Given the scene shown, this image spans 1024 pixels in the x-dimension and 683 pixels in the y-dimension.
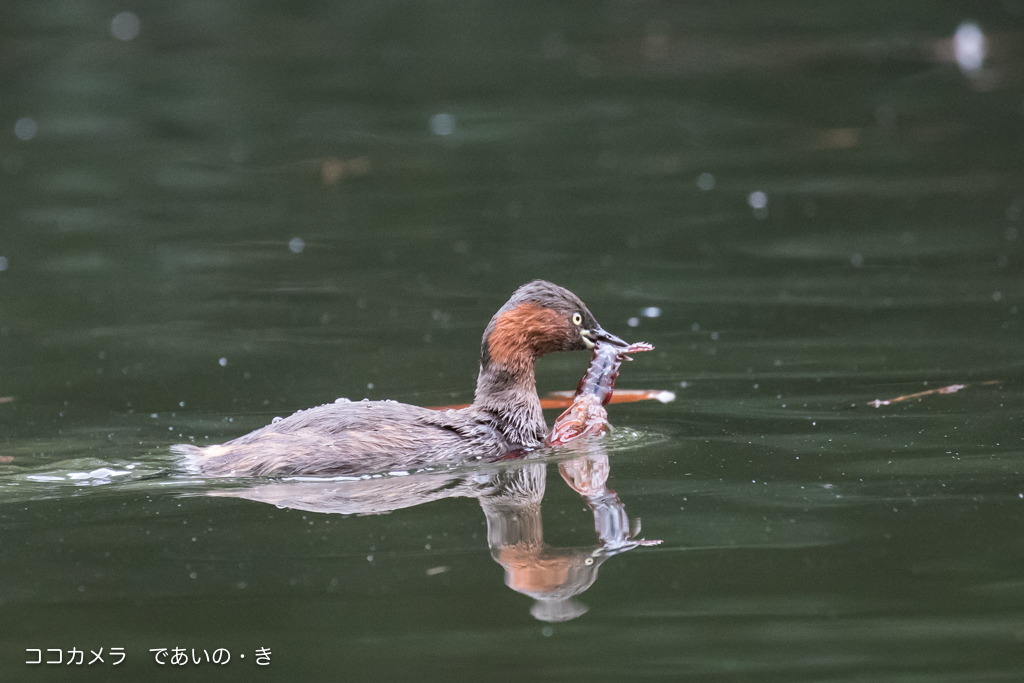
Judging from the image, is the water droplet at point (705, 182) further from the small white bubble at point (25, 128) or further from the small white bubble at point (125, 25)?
the small white bubble at point (125, 25)

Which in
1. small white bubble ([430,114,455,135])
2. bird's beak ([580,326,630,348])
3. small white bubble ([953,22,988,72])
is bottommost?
bird's beak ([580,326,630,348])

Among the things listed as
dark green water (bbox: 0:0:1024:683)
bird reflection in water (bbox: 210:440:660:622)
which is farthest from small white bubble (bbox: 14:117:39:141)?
bird reflection in water (bbox: 210:440:660:622)

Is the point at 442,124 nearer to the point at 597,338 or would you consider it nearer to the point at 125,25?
the point at 597,338

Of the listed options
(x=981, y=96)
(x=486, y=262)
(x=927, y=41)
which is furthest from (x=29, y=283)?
(x=927, y=41)

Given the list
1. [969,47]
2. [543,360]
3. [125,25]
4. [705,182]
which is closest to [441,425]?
[543,360]

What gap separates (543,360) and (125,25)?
17753mm

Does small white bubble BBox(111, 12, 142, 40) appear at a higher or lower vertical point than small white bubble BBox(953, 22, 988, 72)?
higher

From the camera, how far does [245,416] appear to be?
25.0ft

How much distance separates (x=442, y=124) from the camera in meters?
16.6

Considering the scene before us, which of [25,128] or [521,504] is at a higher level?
[25,128]

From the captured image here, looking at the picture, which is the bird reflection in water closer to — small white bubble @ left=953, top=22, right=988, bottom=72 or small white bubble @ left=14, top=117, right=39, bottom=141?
small white bubble @ left=14, top=117, right=39, bottom=141

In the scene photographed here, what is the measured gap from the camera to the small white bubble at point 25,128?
16812mm

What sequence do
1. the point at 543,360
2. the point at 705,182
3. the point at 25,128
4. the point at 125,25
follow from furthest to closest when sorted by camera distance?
1. the point at 125,25
2. the point at 25,128
3. the point at 705,182
4. the point at 543,360

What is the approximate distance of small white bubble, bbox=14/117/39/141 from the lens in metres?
16.8
